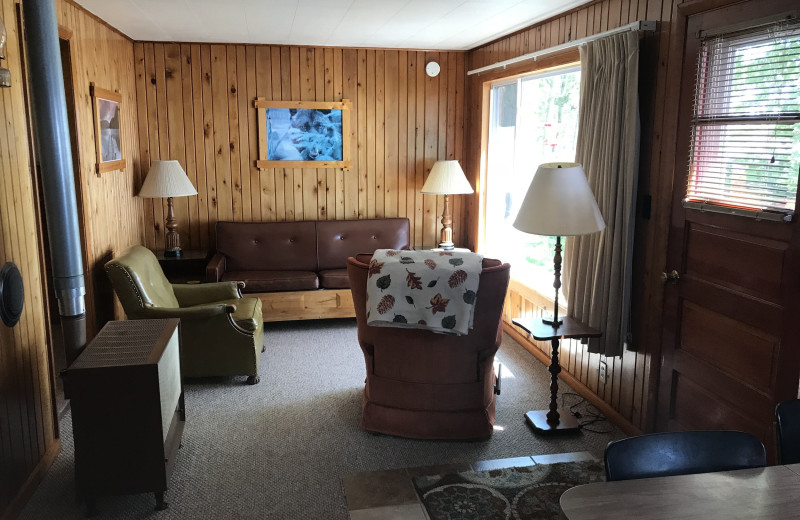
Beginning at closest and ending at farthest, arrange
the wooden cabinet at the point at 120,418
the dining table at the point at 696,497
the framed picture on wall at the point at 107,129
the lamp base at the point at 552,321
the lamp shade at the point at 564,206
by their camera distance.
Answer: the dining table at the point at 696,497
the wooden cabinet at the point at 120,418
the lamp shade at the point at 564,206
the lamp base at the point at 552,321
the framed picture on wall at the point at 107,129

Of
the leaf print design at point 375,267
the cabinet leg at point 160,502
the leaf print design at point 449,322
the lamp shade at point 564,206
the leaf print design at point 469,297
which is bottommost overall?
the cabinet leg at point 160,502

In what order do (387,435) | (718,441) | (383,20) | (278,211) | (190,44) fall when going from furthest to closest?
1. (278,211)
2. (190,44)
3. (383,20)
4. (387,435)
5. (718,441)

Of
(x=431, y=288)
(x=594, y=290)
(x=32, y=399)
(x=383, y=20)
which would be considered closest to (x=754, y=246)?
(x=594, y=290)

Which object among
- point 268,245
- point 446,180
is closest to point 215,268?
point 268,245

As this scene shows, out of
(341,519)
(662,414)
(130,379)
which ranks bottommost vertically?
(341,519)

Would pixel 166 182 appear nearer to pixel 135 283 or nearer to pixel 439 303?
→ pixel 135 283

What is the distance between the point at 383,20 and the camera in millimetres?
4355

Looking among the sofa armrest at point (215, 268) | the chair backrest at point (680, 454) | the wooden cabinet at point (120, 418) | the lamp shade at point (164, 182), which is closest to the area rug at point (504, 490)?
the chair backrest at point (680, 454)

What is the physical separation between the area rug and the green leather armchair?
1.57 metres

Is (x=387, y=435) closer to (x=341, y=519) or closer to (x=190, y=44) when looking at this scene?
(x=341, y=519)

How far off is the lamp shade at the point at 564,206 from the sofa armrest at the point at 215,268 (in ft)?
8.94

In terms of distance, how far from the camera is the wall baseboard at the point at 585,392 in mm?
3447

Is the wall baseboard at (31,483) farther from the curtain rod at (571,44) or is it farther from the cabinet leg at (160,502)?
the curtain rod at (571,44)

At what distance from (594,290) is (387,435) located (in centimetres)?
133
